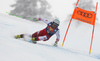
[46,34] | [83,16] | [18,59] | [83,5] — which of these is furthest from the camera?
[83,5]

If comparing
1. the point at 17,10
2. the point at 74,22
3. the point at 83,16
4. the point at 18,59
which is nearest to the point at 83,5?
the point at 74,22

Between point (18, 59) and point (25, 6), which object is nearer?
point (18, 59)

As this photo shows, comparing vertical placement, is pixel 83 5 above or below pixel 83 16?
below

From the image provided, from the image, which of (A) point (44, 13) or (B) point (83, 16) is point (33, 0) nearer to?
(A) point (44, 13)

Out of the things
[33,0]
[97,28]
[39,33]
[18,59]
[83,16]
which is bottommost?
[97,28]

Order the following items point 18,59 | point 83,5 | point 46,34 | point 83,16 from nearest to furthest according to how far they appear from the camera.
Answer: point 18,59, point 46,34, point 83,16, point 83,5

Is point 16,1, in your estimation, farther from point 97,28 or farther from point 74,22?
point 97,28

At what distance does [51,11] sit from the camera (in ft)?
68.3

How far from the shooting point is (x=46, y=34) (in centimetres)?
540

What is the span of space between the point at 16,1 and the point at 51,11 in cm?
477

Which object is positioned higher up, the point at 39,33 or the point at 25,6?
the point at 39,33

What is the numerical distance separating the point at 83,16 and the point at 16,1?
16.1 meters

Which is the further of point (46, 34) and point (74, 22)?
point (74, 22)

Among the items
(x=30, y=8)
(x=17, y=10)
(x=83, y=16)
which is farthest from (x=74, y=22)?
(x=83, y=16)
